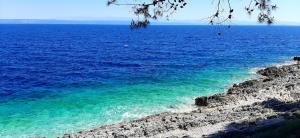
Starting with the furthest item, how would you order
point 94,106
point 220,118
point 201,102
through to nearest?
point 94,106
point 201,102
point 220,118

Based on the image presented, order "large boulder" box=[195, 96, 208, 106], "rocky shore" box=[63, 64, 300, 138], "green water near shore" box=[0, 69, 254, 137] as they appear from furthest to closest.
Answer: "large boulder" box=[195, 96, 208, 106]
"green water near shore" box=[0, 69, 254, 137]
"rocky shore" box=[63, 64, 300, 138]

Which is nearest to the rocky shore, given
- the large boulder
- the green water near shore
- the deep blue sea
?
the large boulder

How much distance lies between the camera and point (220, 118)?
31.4 meters

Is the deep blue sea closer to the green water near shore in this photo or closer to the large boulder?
the green water near shore

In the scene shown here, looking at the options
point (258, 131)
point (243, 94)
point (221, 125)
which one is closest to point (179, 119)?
point (221, 125)

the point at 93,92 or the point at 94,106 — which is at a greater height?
the point at 94,106

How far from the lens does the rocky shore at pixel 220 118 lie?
27062 millimetres

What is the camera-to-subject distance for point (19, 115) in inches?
1497

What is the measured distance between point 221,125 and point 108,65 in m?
52.3

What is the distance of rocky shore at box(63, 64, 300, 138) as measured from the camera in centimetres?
2706

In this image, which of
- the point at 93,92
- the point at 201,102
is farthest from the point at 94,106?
the point at 201,102

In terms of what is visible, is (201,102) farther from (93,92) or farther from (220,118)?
(93,92)

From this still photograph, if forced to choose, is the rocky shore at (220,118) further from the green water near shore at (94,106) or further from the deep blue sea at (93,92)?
the deep blue sea at (93,92)

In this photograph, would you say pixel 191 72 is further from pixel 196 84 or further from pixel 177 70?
pixel 196 84
